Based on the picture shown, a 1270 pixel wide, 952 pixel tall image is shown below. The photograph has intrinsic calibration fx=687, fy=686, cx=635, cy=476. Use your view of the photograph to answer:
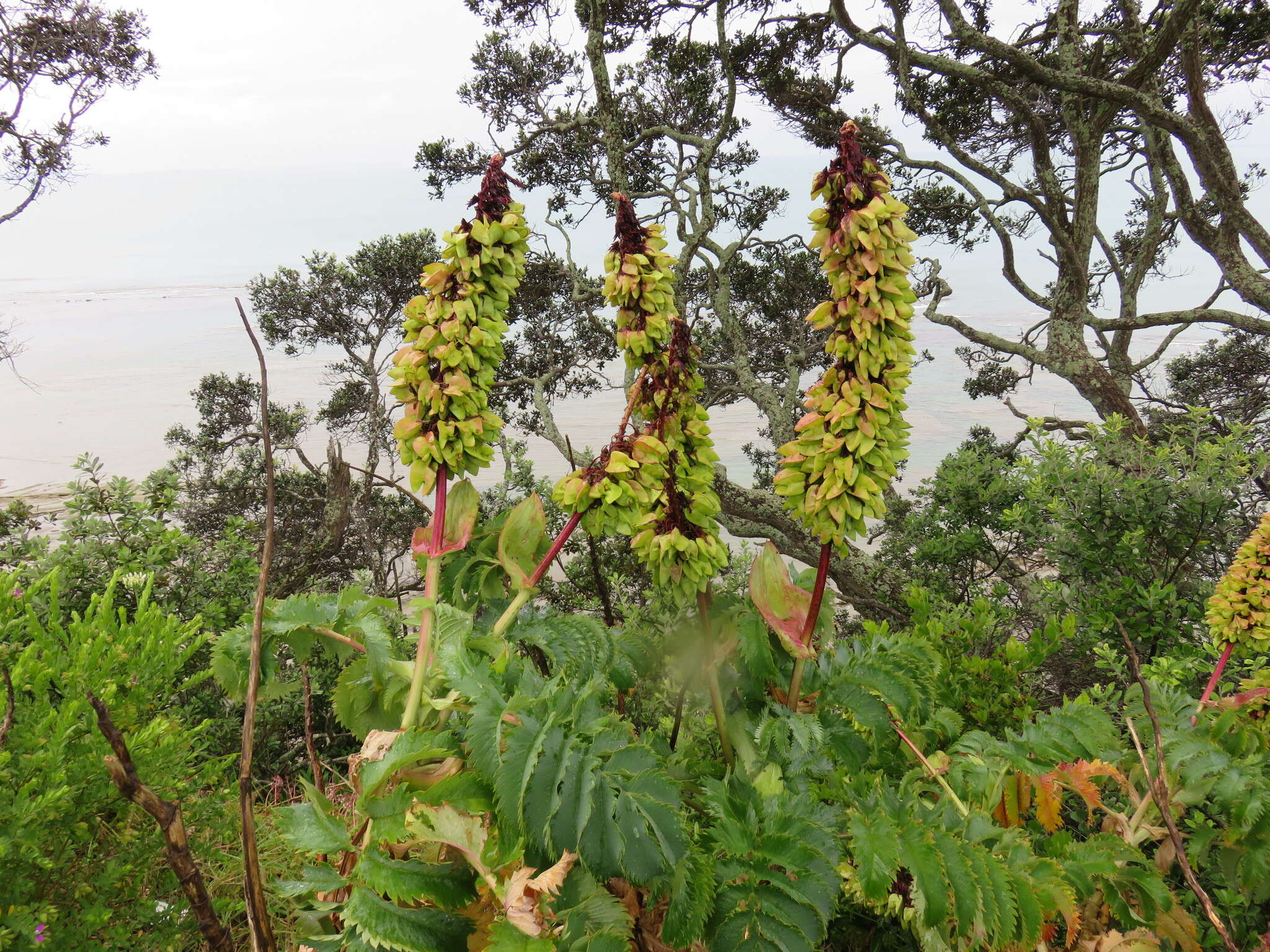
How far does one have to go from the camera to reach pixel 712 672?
1.46 meters

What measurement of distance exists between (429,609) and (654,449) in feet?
1.86

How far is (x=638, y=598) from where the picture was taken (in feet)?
19.3

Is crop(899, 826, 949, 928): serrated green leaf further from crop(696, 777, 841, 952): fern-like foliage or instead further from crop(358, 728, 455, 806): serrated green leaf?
crop(358, 728, 455, 806): serrated green leaf

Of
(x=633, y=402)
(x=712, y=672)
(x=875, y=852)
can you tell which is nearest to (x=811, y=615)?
(x=712, y=672)

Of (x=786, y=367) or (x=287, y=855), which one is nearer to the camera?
(x=287, y=855)

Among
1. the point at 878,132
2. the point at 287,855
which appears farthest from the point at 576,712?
the point at 878,132

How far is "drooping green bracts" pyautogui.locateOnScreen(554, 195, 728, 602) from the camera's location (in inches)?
52.7

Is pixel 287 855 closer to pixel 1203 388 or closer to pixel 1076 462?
pixel 1076 462

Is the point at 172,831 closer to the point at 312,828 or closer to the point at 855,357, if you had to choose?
the point at 312,828

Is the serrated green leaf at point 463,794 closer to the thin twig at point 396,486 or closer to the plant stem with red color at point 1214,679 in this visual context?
the thin twig at point 396,486

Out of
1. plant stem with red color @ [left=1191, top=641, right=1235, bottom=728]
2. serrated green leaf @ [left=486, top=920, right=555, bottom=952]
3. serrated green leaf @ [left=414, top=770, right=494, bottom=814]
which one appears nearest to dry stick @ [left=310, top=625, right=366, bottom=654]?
serrated green leaf @ [left=414, top=770, right=494, bottom=814]

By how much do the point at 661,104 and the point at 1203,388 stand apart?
23.5ft

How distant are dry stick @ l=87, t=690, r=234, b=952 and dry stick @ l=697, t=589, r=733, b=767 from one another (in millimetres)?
921

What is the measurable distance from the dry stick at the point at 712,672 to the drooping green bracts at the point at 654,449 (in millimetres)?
47
